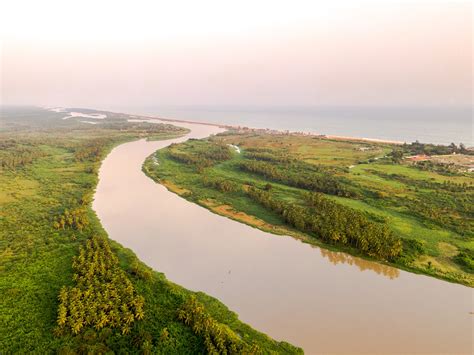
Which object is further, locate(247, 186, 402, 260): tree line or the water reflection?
locate(247, 186, 402, 260): tree line

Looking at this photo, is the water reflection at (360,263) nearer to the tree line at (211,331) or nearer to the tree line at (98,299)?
the tree line at (211,331)

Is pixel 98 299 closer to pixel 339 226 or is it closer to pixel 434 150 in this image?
pixel 339 226

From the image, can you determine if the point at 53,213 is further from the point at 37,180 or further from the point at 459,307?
the point at 459,307

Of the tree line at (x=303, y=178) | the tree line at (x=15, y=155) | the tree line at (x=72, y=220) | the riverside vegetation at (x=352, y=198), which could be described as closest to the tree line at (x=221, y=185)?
the riverside vegetation at (x=352, y=198)

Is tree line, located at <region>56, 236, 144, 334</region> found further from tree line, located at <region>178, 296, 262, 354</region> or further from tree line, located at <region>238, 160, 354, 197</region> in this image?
tree line, located at <region>238, 160, 354, 197</region>

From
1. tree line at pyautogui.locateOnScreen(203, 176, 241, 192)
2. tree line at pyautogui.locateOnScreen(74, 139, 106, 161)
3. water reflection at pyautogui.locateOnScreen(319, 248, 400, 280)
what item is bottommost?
water reflection at pyautogui.locateOnScreen(319, 248, 400, 280)

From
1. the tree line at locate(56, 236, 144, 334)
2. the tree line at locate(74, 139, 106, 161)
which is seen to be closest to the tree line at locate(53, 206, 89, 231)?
the tree line at locate(56, 236, 144, 334)

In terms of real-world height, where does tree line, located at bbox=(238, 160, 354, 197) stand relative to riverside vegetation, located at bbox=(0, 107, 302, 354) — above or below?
above
